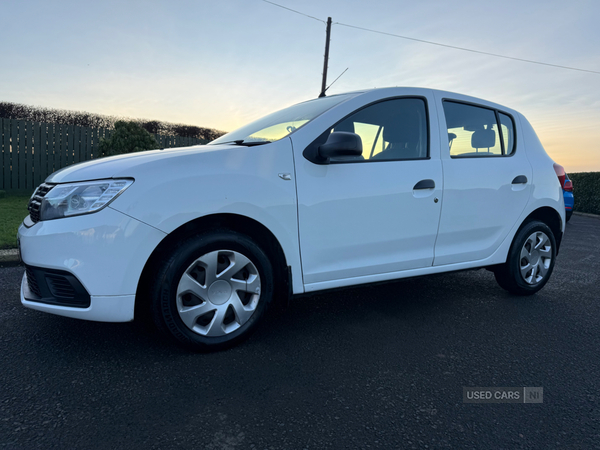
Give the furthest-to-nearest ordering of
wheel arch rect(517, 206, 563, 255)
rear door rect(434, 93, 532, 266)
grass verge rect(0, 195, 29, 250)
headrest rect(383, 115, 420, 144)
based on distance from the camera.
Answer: grass verge rect(0, 195, 29, 250)
wheel arch rect(517, 206, 563, 255)
rear door rect(434, 93, 532, 266)
headrest rect(383, 115, 420, 144)

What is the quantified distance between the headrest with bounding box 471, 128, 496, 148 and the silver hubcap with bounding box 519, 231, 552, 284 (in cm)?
96

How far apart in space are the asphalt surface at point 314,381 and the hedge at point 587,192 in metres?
16.7

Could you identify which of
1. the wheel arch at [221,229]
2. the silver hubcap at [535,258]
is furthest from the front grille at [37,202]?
the silver hubcap at [535,258]

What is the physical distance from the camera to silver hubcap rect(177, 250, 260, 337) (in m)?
2.48

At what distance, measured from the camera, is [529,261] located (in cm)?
397

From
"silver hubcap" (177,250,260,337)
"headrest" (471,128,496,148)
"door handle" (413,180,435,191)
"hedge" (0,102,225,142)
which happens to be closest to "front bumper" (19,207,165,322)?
"silver hubcap" (177,250,260,337)

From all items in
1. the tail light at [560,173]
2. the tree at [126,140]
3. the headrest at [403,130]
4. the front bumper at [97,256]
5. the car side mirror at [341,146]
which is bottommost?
the front bumper at [97,256]

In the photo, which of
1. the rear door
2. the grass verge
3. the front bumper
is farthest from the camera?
the grass verge

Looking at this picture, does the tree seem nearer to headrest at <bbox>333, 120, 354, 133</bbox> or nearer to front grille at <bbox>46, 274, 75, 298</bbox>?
headrest at <bbox>333, 120, 354, 133</bbox>

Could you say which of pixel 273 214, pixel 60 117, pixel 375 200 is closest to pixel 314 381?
pixel 273 214

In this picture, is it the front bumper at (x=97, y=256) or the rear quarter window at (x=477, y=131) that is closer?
the front bumper at (x=97, y=256)

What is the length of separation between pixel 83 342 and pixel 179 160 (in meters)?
1.32

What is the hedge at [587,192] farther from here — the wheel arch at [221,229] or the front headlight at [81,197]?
the front headlight at [81,197]

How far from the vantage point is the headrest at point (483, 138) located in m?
3.61
